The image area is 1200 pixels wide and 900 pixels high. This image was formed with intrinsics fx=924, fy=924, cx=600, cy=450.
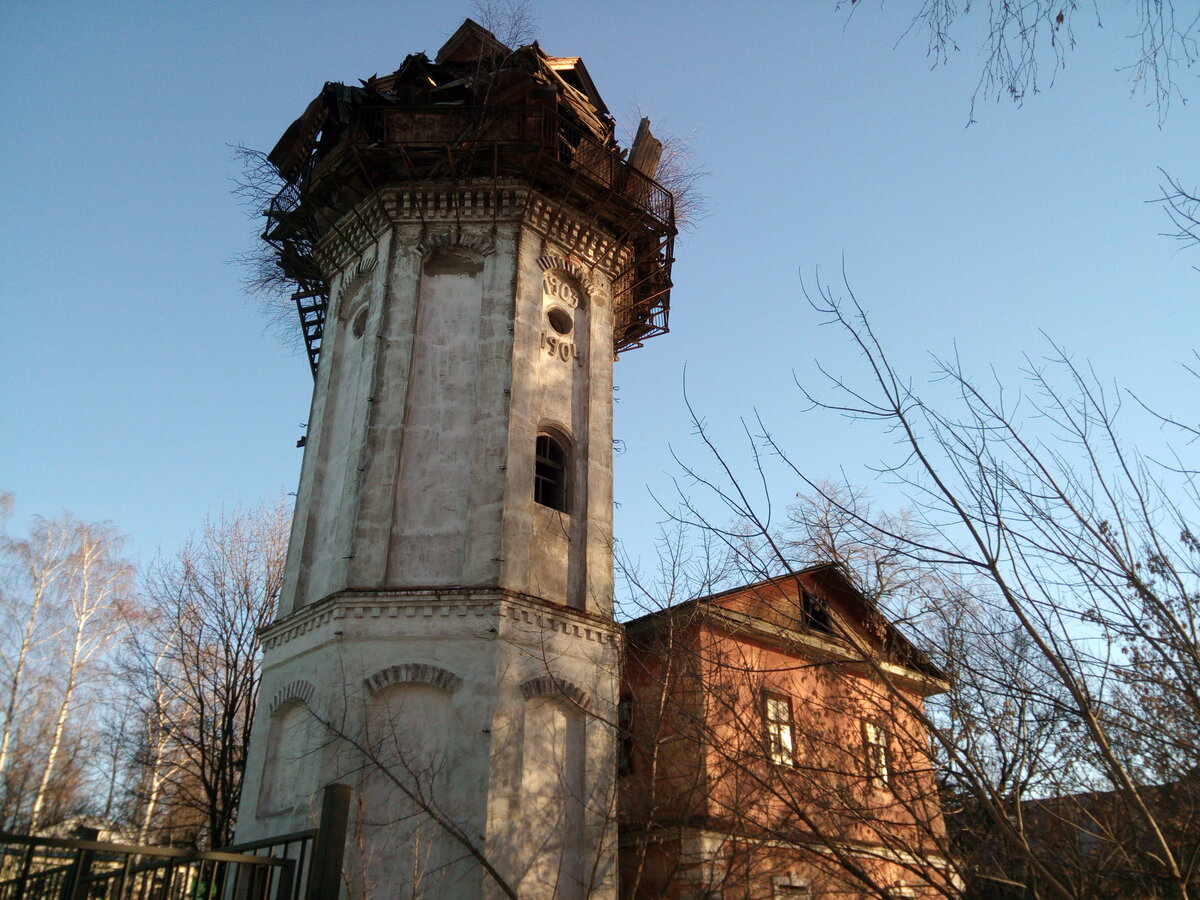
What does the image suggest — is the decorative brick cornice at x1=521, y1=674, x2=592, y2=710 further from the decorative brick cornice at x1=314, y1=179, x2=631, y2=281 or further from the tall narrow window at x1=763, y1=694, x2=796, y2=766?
the decorative brick cornice at x1=314, y1=179, x2=631, y2=281

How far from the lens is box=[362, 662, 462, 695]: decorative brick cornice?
1348 cm

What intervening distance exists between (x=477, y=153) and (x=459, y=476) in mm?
6428

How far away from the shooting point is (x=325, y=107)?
63.3 ft

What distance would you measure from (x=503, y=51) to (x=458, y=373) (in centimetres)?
748

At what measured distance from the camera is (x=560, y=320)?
17.9 m

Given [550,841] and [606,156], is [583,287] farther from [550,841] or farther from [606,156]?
[550,841]

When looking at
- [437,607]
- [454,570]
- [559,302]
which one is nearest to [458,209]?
[559,302]

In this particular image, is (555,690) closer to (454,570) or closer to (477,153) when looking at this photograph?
(454,570)

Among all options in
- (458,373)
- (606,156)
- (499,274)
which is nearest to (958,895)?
(458,373)

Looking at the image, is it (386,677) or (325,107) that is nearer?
(386,677)

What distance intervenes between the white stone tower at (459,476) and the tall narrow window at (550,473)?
5cm

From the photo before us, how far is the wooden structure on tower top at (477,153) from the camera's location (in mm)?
17562

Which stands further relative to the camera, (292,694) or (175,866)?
(292,694)

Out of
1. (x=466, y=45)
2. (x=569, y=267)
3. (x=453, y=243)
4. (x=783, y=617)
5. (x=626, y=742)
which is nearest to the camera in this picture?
(x=783, y=617)
